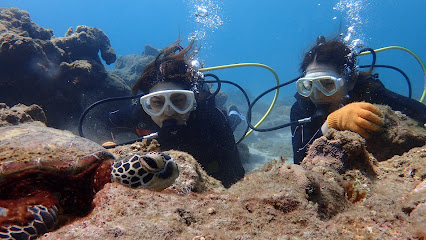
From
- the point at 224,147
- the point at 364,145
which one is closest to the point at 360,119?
the point at 364,145

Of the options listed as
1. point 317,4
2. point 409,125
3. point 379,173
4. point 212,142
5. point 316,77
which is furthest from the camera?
point 317,4

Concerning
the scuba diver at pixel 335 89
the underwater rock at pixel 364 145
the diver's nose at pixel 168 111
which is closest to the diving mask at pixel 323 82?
the scuba diver at pixel 335 89

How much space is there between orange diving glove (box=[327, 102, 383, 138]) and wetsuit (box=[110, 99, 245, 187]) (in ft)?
6.46

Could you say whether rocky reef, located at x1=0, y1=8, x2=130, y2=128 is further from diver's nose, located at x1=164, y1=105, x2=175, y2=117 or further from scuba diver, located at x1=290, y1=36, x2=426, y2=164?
scuba diver, located at x1=290, y1=36, x2=426, y2=164

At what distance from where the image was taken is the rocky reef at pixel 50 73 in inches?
212

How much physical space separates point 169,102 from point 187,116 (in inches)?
18.3

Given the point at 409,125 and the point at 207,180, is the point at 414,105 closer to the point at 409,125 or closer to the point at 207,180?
the point at 409,125

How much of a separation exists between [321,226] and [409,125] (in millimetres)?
2475

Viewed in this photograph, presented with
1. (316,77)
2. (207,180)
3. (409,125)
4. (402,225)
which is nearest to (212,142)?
(207,180)

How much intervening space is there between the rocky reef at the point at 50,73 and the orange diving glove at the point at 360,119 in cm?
631

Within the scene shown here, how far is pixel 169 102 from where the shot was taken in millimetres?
3496

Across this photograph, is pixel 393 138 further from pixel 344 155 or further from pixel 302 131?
pixel 302 131

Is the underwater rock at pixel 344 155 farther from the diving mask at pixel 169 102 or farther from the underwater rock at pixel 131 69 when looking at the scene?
the underwater rock at pixel 131 69

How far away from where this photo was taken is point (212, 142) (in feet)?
12.6
